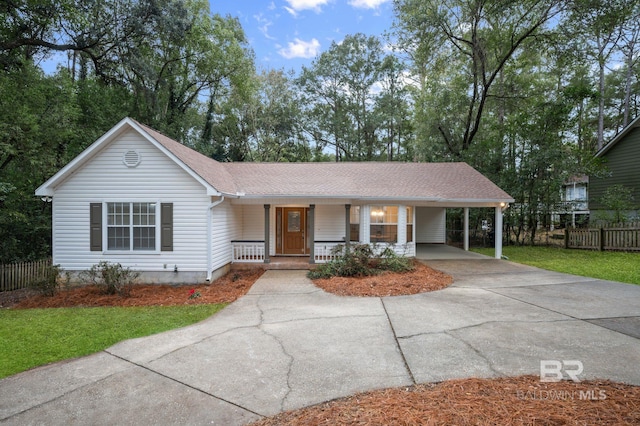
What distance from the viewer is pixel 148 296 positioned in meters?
7.96

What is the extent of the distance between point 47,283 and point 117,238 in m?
1.98

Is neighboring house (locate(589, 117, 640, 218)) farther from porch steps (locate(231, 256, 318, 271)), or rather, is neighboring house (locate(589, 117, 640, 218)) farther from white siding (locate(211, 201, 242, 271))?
white siding (locate(211, 201, 242, 271))

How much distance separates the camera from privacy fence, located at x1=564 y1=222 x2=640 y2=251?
1331 centimetres

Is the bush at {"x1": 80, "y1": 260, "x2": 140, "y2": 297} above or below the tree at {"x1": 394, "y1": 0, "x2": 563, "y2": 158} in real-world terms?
below

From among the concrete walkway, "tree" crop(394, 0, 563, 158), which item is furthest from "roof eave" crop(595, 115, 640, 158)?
the concrete walkway

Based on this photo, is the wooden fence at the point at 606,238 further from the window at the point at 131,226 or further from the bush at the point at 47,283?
the bush at the point at 47,283

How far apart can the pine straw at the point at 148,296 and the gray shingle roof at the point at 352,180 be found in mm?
2990

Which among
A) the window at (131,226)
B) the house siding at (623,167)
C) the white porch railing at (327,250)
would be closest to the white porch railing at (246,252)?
the white porch railing at (327,250)

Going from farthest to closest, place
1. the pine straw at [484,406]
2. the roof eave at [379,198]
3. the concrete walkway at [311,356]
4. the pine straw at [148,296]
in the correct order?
the roof eave at [379,198] → the pine straw at [148,296] → the concrete walkway at [311,356] → the pine straw at [484,406]

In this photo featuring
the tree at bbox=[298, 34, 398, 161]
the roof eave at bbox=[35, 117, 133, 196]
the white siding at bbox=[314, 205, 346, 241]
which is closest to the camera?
the roof eave at bbox=[35, 117, 133, 196]

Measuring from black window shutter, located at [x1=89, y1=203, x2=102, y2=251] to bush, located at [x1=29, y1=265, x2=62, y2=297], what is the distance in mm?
1108

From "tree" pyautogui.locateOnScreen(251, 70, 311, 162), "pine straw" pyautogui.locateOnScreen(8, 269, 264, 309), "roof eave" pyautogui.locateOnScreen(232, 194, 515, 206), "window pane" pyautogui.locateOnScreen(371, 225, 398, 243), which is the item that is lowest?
"pine straw" pyautogui.locateOnScreen(8, 269, 264, 309)

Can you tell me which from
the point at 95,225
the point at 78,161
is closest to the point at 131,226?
the point at 95,225

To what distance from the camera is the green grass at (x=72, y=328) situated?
4484mm
